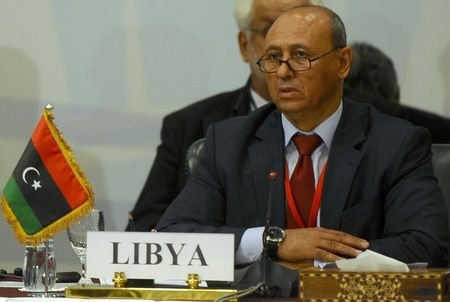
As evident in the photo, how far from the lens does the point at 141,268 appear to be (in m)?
3.20

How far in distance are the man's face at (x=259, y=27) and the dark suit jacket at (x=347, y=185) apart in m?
Result: 1.16

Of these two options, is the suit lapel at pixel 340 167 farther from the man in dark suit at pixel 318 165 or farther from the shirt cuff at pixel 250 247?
the shirt cuff at pixel 250 247

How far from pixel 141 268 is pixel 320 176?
107cm

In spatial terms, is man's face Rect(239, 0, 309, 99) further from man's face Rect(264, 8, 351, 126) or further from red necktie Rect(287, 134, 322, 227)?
red necktie Rect(287, 134, 322, 227)

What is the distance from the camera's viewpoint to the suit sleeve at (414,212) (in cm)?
383

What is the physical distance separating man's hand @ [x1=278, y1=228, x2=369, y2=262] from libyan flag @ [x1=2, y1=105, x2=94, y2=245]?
26.4 inches

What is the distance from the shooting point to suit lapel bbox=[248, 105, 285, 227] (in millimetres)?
4047

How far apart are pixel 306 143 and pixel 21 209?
1.06 m

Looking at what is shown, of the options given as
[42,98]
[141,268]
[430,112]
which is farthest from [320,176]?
[42,98]

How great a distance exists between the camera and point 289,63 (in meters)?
4.06

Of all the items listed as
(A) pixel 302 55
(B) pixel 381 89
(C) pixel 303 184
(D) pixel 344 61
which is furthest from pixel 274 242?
(B) pixel 381 89

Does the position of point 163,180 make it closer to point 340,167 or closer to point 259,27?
point 259,27

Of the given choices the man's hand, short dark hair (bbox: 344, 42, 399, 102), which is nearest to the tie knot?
the man's hand

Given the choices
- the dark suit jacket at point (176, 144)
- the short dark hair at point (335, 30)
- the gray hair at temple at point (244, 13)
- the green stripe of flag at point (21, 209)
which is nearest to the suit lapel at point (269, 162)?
the short dark hair at point (335, 30)
